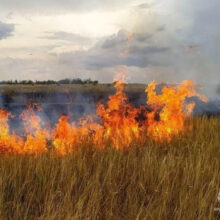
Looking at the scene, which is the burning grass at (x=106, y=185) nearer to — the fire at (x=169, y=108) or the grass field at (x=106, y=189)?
the grass field at (x=106, y=189)

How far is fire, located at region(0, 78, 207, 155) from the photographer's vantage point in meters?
7.37

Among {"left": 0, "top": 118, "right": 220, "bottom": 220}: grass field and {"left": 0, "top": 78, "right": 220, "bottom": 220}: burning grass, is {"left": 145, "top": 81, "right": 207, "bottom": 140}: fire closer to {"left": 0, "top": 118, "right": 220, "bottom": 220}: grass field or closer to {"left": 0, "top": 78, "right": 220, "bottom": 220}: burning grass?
{"left": 0, "top": 78, "right": 220, "bottom": 220}: burning grass

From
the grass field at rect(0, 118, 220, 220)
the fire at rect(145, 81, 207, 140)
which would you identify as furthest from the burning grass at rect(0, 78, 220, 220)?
the fire at rect(145, 81, 207, 140)

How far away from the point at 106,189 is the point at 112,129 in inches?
168

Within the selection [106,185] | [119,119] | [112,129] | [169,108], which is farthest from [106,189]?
[169,108]

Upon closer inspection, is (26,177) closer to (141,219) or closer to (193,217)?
(141,219)

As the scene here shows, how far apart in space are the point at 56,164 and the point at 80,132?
2.60 m

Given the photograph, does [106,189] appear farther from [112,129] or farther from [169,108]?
[169,108]

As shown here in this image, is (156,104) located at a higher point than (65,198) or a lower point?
higher

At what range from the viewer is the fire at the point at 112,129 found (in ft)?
24.2

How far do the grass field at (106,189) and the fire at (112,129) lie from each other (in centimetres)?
126

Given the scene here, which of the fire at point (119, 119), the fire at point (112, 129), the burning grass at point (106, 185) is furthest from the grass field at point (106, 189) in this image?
the fire at point (119, 119)

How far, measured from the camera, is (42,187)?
4797mm

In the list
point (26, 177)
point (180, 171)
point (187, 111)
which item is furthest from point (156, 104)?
point (26, 177)
